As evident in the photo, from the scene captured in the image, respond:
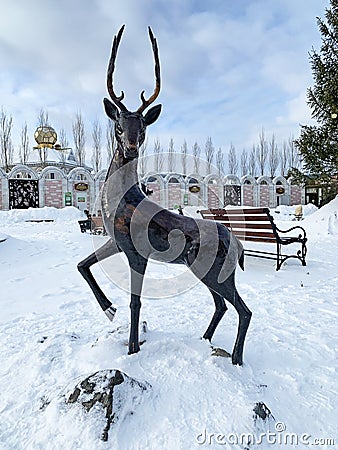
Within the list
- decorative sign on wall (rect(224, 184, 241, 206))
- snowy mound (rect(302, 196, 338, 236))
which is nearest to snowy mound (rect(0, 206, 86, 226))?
decorative sign on wall (rect(224, 184, 241, 206))

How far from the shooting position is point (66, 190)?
25766mm

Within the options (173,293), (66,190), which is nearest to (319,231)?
(173,293)

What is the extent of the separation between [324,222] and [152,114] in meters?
11.3

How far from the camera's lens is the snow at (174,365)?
64.8 inches

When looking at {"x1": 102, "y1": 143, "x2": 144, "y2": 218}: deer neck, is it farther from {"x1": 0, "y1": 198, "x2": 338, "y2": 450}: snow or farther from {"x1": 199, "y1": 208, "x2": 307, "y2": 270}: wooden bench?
{"x1": 199, "y1": 208, "x2": 307, "y2": 270}: wooden bench

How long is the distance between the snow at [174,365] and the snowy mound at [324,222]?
7100 millimetres

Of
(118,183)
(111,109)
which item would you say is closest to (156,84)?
(111,109)

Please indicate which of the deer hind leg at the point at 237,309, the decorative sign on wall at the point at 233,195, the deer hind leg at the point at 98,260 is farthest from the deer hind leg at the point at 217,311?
the decorative sign on wall at the point at 233,195

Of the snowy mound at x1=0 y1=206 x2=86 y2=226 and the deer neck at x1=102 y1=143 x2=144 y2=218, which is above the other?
the deer neck at x1=102 y1=143 x2=144 y2=218

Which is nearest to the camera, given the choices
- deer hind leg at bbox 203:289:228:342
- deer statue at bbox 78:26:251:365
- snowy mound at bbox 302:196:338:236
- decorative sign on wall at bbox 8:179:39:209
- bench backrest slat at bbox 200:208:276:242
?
deer statue at bbox 78:26:251:365

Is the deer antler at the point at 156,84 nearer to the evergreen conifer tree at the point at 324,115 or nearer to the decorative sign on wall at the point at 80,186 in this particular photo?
the evergreen conifer tree at the point at 324,115

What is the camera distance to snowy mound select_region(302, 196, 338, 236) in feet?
36.3

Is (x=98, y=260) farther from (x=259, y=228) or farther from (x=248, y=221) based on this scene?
(x=248, y=221)

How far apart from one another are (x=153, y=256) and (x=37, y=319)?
5.87 feet
